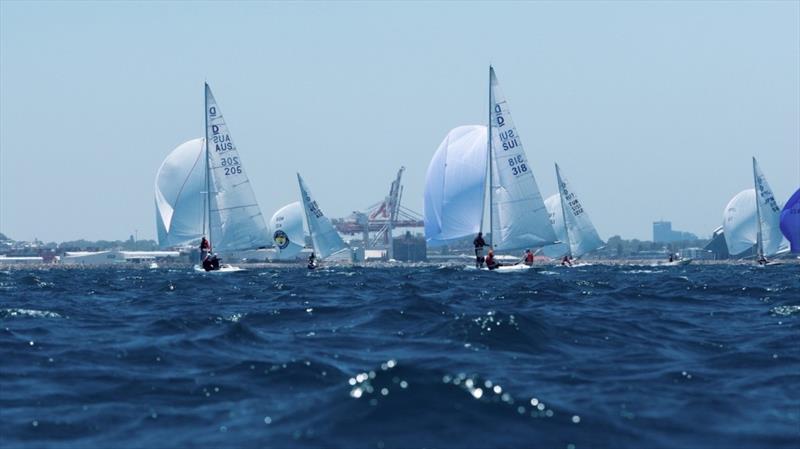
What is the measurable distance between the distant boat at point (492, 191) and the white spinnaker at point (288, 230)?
3922 centimetres

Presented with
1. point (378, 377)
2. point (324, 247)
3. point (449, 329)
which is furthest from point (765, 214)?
point (378, 377)

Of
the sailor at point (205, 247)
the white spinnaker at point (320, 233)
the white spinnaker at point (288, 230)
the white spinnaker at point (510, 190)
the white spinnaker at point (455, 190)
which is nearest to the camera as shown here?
the white spinnaker at point (510, 190)

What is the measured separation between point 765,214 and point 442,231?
3154 centimetres

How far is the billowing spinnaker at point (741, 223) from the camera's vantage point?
9019 centimetres

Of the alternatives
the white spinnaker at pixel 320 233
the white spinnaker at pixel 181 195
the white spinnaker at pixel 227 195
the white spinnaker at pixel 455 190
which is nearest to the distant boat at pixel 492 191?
the white spinnaker at pixel 455 190

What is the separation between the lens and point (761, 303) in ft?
74.5

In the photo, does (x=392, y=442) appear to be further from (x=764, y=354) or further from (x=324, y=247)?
(x=324, y=247)

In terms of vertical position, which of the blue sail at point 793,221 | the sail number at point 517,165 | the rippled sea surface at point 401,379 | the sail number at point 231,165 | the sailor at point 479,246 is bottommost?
the rippled sea surface at point 401,379

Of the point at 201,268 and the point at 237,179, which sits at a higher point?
the point at 237,179

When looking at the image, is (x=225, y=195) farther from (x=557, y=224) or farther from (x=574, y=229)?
(x=557, y=224)

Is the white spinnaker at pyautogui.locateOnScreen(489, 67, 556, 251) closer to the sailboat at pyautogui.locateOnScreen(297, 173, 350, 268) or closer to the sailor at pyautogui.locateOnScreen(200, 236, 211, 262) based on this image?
the sailor at pyautogui.locateOnScreen(200, 236, 211, 262)

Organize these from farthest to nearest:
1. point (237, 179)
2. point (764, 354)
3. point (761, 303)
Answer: point (237, 179) < point (761, 303) < point (764, 354)

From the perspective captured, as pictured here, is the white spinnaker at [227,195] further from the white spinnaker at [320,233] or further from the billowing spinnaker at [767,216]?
the billowing spinnaker at [767,216]

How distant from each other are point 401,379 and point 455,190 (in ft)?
131
